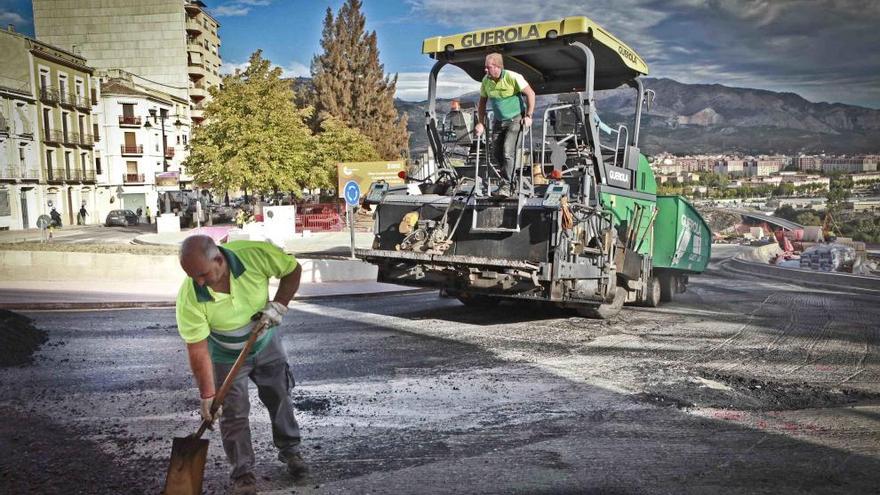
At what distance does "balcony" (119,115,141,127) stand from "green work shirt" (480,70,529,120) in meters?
54.6

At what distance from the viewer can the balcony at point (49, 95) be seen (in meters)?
41.6

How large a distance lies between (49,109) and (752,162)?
88.6m

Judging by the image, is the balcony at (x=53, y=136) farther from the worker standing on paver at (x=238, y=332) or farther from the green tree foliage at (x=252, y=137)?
the worker standing on paver at (x=238, y=332)

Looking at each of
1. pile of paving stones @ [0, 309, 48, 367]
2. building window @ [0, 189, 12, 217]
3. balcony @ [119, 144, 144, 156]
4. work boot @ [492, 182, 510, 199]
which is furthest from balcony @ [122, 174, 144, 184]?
work boot @ [492, 182, 510, 199]

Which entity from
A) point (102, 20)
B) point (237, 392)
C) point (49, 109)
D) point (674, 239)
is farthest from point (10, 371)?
point (102, 20)

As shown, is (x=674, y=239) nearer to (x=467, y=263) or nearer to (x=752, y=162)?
(x=467, y=263)

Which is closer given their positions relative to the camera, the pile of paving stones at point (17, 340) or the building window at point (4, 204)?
the pile of paving stones at point (17, 340)

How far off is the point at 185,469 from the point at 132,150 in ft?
193

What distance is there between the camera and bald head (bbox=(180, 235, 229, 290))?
3250 mm

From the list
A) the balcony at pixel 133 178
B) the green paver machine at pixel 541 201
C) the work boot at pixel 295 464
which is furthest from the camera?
the balcony at pixel 133 178

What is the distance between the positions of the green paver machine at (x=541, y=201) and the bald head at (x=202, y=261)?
4587 millimetres

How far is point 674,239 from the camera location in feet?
36.0

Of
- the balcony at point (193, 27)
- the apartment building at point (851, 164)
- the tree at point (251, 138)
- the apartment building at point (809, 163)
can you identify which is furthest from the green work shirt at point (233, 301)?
the apartment building at point (809, 163)

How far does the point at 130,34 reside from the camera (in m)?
62.4
